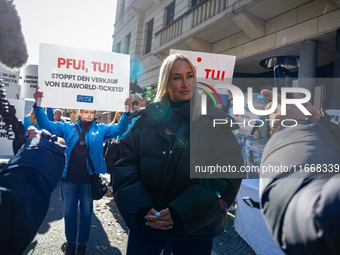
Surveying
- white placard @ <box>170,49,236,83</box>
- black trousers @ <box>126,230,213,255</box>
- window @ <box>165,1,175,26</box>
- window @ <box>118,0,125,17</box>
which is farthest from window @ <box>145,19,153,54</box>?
black trousers @ <box>126,230,213,255</box>

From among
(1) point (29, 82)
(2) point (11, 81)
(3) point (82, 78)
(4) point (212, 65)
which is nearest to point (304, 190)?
(3) point (82, 78)

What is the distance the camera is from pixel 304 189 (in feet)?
1.91

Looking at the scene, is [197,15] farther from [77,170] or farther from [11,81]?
[77,170]

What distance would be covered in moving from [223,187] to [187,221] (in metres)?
0.30

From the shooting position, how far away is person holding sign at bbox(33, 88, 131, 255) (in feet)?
9.23

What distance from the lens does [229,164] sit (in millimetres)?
1520

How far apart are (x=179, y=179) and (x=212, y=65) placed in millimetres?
2946

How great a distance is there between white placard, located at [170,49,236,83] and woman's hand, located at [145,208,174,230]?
3043mm

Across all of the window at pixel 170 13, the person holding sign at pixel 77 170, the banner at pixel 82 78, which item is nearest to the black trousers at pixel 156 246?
the person holding sign at pixel 77 170

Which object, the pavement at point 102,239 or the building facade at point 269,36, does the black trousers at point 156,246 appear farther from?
the building facade at point 269,36

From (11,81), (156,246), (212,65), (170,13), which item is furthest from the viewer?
(170,13)

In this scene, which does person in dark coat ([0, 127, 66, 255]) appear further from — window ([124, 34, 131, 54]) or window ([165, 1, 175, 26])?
window ([124, 34, 131, 54])

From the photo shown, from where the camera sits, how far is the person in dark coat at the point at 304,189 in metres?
0.52

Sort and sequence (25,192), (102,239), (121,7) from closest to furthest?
(25,192) → (102,239) → (121,7)
